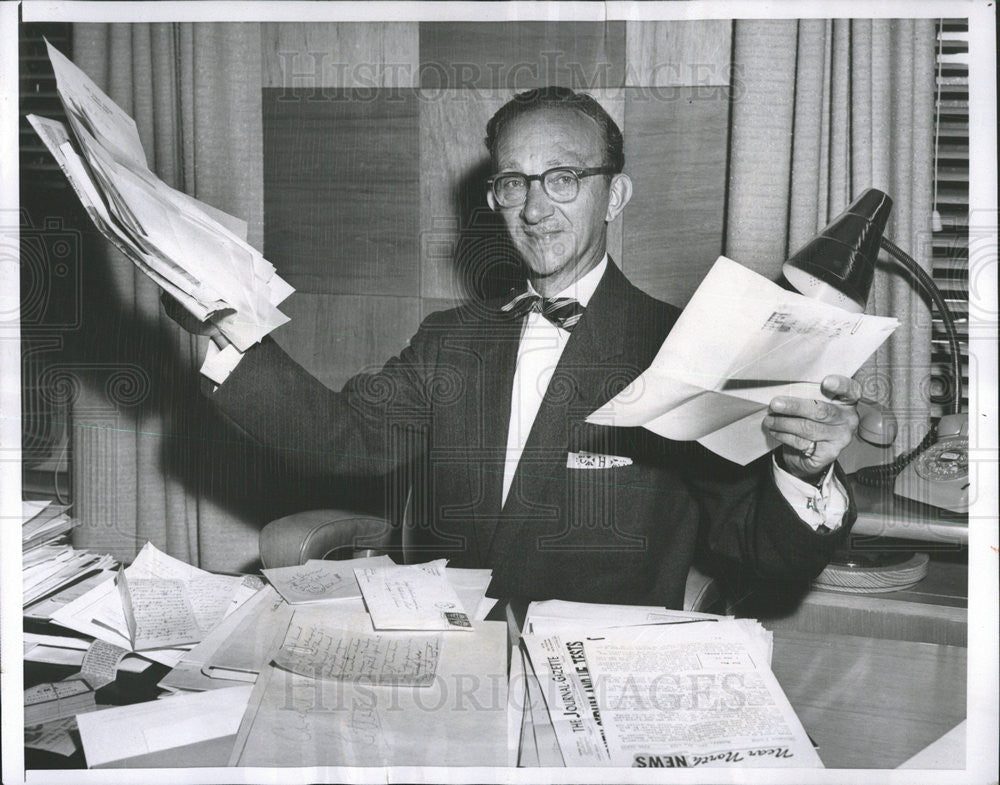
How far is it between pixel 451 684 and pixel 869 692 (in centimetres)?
69

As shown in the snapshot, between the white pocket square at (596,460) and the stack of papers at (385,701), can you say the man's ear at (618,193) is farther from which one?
the stack of papers at (385,701)

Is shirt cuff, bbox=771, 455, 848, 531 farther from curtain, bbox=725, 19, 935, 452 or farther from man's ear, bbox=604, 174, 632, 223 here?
man's ear, bbox=604, 174, 632, 223

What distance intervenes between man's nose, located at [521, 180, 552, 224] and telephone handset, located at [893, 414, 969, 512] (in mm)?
779

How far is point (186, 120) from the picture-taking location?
1.50 m

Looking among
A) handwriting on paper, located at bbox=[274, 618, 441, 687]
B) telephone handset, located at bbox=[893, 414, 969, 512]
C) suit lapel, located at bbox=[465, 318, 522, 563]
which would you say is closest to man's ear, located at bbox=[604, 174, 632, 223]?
suit lapel, located at bbox=[465, 318, 522, 563]

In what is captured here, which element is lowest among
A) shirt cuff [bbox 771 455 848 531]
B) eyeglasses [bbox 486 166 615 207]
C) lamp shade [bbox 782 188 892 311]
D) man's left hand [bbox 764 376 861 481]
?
shirt cuff [bbox 771 455 848 531]

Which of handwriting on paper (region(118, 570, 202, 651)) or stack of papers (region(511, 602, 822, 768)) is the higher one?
handwriting on paper (region(118, 570, 202, 651))

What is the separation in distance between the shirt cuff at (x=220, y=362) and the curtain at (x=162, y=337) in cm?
3

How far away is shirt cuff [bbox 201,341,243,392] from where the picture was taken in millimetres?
1494

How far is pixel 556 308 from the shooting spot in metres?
1.48

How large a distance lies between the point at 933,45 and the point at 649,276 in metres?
0.64

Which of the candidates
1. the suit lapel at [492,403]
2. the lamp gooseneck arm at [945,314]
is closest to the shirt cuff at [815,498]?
the lamp gooseneck arm at [945,314]

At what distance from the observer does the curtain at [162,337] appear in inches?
58.9

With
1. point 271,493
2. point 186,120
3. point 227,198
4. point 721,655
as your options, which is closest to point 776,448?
point 721,655
